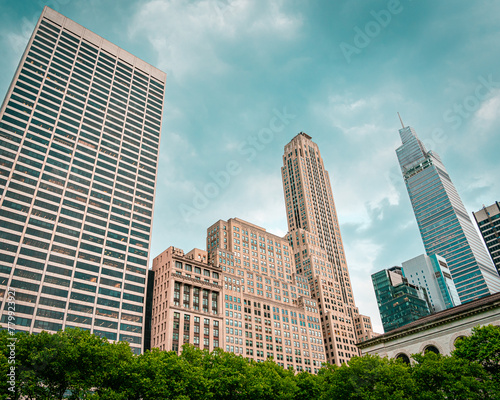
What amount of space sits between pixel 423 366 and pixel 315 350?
99.8 metres

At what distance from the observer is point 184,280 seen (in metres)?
115

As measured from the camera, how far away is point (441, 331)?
2354 inches

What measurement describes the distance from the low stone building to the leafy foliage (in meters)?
7.18

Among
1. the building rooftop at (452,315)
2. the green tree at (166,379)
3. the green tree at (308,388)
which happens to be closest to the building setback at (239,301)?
the green tree at (308,388)

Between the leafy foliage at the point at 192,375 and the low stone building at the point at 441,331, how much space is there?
7.18 m

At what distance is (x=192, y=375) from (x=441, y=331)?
3901cm

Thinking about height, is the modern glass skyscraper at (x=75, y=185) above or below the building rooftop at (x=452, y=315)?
above

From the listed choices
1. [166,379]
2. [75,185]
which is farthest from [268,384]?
[75,185]

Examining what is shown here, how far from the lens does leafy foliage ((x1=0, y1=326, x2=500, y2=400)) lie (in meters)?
43.7

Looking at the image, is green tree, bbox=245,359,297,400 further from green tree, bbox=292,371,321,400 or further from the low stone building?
the low stone building

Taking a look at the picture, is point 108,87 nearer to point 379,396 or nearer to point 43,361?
point 43,361

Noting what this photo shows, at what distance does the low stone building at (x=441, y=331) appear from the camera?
5484 centimetres

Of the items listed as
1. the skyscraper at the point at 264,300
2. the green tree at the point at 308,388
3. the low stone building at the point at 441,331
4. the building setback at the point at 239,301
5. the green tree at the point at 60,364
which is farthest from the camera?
the skyscraper at the point at 264,300

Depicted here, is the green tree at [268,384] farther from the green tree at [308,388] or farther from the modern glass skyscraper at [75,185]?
the modern glass skyscraper at [75,185]
